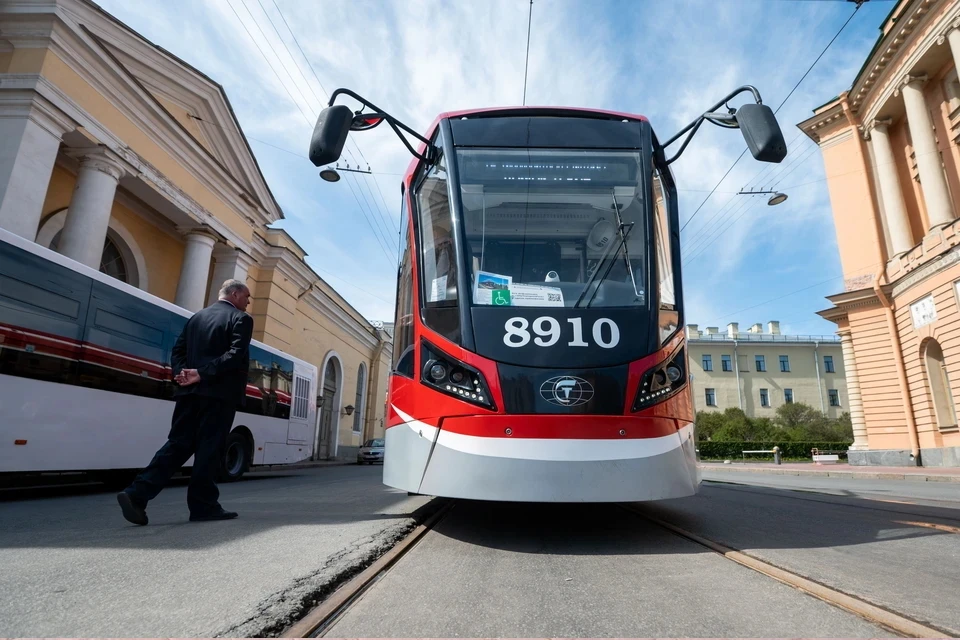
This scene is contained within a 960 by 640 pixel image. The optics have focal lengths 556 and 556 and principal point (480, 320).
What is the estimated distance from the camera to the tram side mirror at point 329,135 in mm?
3771

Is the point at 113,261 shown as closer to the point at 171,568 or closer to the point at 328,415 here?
the point at 328,415

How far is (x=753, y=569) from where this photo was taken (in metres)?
2.58

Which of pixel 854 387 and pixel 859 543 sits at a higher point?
pixel 854 387

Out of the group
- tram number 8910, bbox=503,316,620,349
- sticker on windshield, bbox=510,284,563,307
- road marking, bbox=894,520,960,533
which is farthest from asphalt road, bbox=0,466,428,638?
road marking, bbox=894,520,960,533

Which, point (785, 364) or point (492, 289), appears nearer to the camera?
point (492, 289)

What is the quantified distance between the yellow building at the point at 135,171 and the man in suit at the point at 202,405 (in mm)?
8643

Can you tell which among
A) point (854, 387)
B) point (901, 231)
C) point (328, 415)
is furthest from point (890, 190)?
point (328, 415)

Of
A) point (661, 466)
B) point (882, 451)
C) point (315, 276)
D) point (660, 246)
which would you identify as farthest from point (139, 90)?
point (882, 451)

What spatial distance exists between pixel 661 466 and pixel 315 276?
861 inches

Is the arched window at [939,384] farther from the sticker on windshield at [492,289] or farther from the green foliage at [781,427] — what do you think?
the green foliage at [781,427]

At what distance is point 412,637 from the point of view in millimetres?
1700

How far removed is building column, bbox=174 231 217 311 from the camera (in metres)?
15.3

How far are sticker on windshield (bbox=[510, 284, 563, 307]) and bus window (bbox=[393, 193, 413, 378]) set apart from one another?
80cm

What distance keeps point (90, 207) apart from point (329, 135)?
35.3 feet
